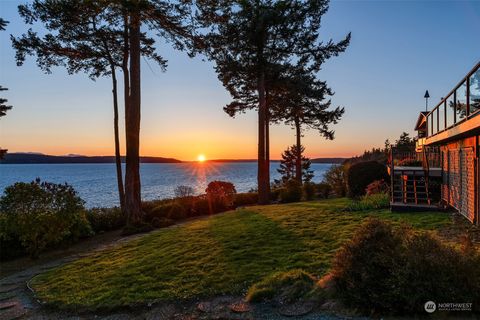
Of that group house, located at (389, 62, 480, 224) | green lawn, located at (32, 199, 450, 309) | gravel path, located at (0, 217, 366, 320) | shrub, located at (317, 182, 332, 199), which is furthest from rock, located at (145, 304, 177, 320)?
A: shrub, located at (317, 182, 332, 199)

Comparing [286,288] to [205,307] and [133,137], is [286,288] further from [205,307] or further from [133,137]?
[133,137]

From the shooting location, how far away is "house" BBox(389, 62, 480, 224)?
23.9 feet

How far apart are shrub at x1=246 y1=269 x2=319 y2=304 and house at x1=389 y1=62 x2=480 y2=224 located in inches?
172

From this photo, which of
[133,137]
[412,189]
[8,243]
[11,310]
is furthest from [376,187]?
[8,243]

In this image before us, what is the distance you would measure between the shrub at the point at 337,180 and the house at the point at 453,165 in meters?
5.29

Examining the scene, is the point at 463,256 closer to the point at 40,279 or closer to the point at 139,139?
the point at 40,279

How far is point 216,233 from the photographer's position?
31.6ft

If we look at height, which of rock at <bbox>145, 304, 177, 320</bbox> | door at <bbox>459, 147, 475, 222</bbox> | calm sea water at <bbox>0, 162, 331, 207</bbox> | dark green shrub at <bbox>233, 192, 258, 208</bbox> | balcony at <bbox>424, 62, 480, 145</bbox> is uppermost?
balcony at <bbox>424, 62, 480, 145</bbox>

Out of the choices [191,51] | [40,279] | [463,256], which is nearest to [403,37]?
[191,51]

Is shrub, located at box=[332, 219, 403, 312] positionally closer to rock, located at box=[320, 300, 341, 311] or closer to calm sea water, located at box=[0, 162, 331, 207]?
rock, located at box=[320, 300, 341, 311]

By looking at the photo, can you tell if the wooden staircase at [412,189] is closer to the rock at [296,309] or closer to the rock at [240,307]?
the rock at [296,309]

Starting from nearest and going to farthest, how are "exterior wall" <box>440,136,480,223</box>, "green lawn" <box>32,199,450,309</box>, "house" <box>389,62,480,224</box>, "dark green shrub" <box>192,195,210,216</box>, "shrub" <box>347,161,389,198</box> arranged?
"green lawn" <box>32,199,450,309</box> < "house" <box>389,62,480,224</box> < "exterior wall" <box>440,136,480,223</box> < "shrub" <box>347,161,389,198</box> < "dark green shrub" <box>192,195,210,216</box>

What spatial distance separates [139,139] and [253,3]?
32.1 ft

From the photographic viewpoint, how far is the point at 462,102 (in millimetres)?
7762
